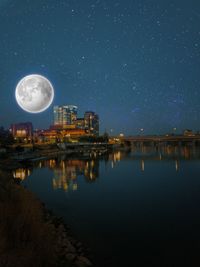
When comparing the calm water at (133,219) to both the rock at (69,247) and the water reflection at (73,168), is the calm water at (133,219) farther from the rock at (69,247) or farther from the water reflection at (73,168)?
the water reflection at (73,168)

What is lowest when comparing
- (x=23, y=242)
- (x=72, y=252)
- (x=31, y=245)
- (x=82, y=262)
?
(x=82, y=262)

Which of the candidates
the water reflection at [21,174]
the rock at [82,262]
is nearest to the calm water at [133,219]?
the rock at [82,262]

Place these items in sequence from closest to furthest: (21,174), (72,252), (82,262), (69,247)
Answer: (82,262) → (72,252) → (69,247) → (21,174)

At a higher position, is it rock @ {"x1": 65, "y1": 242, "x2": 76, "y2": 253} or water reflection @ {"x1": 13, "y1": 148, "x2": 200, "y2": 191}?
rock @ {"x1": 65, "y1": 242, "x2": 76, "y2": 253}

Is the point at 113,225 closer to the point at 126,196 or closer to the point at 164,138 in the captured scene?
the point at 126,196

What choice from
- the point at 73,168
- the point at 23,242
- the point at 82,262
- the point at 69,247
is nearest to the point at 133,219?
the point at 69,247

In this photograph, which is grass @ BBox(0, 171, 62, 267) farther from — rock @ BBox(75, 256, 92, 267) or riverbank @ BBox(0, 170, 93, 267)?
rock @ BBox(75, 256, 92, 267)

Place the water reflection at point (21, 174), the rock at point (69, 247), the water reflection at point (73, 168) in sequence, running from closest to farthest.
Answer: the rock at point (69, 247) → the water reflection at point (73, 168) → the water reflection at point (21, 174)

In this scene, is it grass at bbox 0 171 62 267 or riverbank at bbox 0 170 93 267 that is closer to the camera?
grass at bbox 0 171 62 267

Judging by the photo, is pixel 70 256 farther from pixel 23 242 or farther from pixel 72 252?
pixel 23 242

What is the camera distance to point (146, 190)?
96.1ft

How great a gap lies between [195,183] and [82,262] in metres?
26.7

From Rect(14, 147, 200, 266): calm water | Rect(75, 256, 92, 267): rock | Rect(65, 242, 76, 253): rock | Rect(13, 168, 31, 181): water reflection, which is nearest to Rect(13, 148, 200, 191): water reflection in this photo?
Rect(13, 168, 31, 181): water reflection

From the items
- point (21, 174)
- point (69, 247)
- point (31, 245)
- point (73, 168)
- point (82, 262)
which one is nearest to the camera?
point (31, 245)
